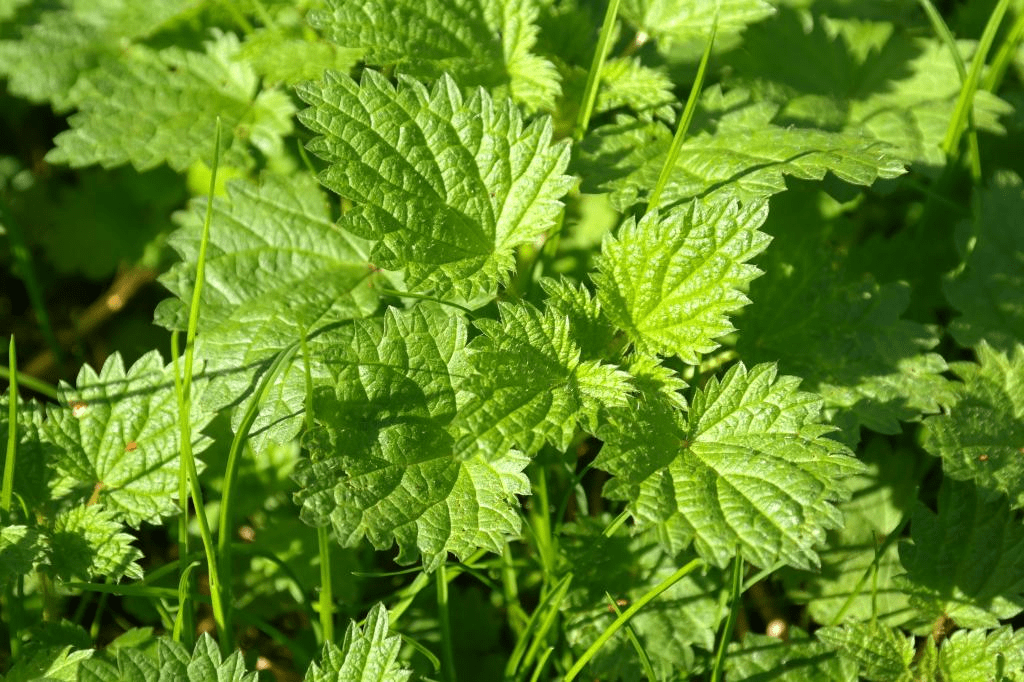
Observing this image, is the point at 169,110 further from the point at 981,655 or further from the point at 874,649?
the point at 981,655

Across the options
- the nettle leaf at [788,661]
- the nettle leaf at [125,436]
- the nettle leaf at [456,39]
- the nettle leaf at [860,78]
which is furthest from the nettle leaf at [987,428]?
the nettle leaf at [125,436]

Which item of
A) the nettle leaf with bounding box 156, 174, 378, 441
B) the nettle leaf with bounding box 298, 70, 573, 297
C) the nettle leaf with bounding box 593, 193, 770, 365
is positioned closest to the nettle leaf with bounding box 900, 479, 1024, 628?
the nettle leaf with bounding box 593, 193, 770, 365

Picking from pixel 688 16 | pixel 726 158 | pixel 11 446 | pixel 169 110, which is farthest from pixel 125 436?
pixel 688 16

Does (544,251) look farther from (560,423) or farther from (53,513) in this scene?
(53,513)

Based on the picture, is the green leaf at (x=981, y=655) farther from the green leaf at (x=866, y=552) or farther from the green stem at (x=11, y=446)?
the green stem at (x=11, y=446)

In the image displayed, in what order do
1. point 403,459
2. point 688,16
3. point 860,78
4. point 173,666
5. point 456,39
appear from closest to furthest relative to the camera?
point 173,666 < point 403,459 < point 456,39 < point 688,16 < point 860,78

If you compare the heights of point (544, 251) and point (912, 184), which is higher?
point (912, 184)

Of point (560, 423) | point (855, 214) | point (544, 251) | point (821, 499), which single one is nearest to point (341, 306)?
point (544, 251)
